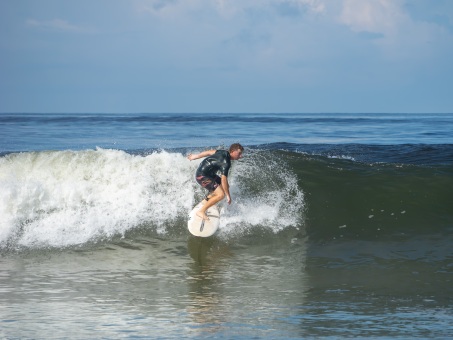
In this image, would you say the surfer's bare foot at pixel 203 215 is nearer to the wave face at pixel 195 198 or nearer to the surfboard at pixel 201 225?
the surfboard at pixel 201 225

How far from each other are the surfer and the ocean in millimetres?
652

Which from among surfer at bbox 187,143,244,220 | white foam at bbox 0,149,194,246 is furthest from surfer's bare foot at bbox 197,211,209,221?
white foam at bbox 0,149,194,246

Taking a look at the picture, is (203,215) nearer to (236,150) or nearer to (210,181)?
(210,181)

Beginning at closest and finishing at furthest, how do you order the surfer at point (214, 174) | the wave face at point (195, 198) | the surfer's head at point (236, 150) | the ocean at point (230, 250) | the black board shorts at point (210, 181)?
1. the ocean at point (230, 250)
2. the surfer's head at point (236, 150)
3. the surfer at point (214, 174)
4. the black board shorts at point (210, 181)
5. the wave face at point (195, 198)

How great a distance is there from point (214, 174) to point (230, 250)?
1.22 metres

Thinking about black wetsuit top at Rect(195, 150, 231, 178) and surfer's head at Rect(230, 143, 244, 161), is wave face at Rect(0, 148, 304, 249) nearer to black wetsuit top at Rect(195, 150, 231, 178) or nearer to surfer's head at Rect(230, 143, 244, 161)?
black wetsuit top at Rect(195, 150, 231, 178)

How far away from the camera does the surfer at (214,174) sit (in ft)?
33.7

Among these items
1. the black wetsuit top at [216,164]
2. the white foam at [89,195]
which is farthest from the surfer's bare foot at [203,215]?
the white foam at [89,195]

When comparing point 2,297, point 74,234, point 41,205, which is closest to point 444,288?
point 2,297

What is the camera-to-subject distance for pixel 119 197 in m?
12.1

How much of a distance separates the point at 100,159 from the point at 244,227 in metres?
3.70

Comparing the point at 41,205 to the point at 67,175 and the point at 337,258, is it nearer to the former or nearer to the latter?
the point at 67,175

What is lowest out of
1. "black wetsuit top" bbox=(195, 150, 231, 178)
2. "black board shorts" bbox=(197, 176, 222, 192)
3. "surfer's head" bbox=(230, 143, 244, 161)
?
"black board shorts" bbox=(197, 176, 222, 192)

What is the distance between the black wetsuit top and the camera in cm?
1027
